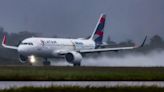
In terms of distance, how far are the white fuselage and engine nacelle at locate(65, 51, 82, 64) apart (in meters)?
1.35

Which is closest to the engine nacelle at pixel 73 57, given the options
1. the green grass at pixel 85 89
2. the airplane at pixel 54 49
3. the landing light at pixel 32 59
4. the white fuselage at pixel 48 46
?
the airplane at pixel 54 49

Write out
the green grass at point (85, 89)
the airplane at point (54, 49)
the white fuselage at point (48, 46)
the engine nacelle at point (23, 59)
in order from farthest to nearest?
the engine nacelle at point (23, 59), the airplane at point (54, 49), the white fuselage at point (48, 46), the green grass at point (85, 89)

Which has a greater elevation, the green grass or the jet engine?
the green grass

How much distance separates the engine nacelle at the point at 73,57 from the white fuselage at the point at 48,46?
135cm

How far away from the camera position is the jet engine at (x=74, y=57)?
89544 mm

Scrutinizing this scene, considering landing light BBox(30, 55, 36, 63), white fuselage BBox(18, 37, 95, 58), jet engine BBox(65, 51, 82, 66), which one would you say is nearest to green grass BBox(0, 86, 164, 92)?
landing light BBox(30, 55, 36, 63)

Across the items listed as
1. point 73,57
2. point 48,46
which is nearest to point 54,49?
point 48,46

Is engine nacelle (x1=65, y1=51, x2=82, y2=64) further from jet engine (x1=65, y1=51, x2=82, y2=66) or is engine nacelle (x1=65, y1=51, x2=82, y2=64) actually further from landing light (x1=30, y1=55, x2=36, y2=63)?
landing light (x1=30, y1=55, x2=36, y2=63)

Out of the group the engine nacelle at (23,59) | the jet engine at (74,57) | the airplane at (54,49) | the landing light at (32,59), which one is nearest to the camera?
the landing light at (32,59)

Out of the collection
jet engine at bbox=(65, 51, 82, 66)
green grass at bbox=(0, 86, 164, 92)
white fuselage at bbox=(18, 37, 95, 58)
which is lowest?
jet engine at bbox=(65, 51, 82, 66)

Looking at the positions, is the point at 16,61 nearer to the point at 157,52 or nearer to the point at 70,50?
the point at 70,50

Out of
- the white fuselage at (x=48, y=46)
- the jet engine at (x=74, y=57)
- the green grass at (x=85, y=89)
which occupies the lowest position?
the jet engine at (x=74, y=57)

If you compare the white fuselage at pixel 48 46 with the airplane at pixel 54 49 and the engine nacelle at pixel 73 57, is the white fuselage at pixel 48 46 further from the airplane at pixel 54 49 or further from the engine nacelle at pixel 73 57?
the engine nacelle at pixel 73 57

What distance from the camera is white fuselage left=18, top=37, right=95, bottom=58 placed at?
8850 centimetres
